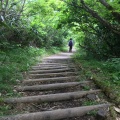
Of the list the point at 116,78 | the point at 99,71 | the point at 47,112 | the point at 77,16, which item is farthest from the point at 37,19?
the point at 47,112

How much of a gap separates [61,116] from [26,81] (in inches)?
94.2

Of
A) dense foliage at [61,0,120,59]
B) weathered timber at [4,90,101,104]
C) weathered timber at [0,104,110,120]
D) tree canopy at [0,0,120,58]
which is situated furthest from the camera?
dense foliage at [61,0,120,59]

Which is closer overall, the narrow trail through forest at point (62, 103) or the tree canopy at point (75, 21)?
the narrow trail through forest at point (62, 103)

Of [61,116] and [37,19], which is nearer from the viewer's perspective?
[61,116]

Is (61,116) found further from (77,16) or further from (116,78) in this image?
(77,16)

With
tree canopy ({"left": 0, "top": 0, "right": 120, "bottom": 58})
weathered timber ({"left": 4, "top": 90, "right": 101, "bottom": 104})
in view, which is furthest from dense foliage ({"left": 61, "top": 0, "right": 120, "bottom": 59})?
weathered timber ({"left": 4, "top": 90, "right": 101, "bottom": 104})

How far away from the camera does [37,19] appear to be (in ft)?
44.9

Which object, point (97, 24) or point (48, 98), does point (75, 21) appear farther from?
point (48, 98)

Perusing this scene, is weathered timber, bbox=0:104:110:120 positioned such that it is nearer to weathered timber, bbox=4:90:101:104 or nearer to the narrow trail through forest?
the narrow trail through forest

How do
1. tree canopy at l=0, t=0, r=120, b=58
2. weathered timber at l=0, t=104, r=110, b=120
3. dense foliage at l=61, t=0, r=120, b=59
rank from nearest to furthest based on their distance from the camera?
weathered timber at l=0, t=104, r=110, b=120 < tree canopy at l=0, t=0, r=120, b=58 < dense foliage at l=61, t=0, r=120, b=59

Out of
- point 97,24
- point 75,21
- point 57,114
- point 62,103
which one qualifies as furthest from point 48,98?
point 75,21

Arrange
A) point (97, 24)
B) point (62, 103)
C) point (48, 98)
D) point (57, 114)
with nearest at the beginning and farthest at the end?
point (57, 114) → point (62, 103) → point (48, 98) → point (97, 24)

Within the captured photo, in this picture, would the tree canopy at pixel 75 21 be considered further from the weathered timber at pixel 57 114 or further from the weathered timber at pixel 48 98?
the weathered timber at pixel 57 114

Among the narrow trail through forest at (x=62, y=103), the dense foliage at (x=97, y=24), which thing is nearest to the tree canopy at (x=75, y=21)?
the dense foliage at (x=97, y=24)
